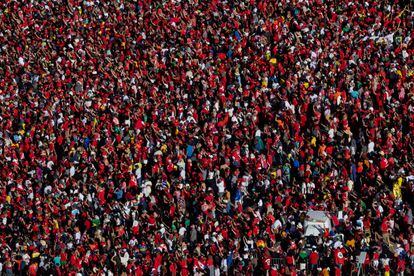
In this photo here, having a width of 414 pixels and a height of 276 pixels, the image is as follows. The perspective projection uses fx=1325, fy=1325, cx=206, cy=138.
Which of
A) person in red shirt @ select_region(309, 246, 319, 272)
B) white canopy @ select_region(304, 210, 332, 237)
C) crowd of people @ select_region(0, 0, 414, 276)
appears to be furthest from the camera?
crowd of people @ select_region(0, 0, 414, 276)

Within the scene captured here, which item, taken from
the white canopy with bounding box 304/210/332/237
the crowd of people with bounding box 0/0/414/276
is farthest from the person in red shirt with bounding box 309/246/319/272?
the white canopy with bounding box 304/210/332/237

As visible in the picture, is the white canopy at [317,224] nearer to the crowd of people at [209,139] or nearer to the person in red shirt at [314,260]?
the crowd of people at [209,139]

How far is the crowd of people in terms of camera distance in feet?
92.1

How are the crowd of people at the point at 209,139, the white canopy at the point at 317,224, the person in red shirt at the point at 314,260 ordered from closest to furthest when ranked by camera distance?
the person in red shirt at the point at 314,260 → the white canopy at the point at 317,224 → the crowd of people at the point at 209,139

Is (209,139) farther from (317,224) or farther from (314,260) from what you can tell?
(314,260)

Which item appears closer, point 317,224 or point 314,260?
point 314,260

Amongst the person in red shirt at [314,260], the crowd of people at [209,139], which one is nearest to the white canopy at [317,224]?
the crowd of people at [209,139]

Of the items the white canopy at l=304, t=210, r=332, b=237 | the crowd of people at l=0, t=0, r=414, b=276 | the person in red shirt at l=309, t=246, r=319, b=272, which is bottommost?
the person in red shirt at l=309, t=246, r=319, b=272

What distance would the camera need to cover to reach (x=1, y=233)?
1254 inches

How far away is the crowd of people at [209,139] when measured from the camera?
92.1ft

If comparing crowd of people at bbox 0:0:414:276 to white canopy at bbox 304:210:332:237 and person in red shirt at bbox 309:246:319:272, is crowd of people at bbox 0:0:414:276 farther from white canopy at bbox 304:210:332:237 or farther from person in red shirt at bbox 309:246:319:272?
white canopy at bbox 304:210:332:237

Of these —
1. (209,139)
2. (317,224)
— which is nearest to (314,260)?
(317,224)

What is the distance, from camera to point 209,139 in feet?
105

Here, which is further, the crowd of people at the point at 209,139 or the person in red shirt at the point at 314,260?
the crowd of people at the point at 209,139
